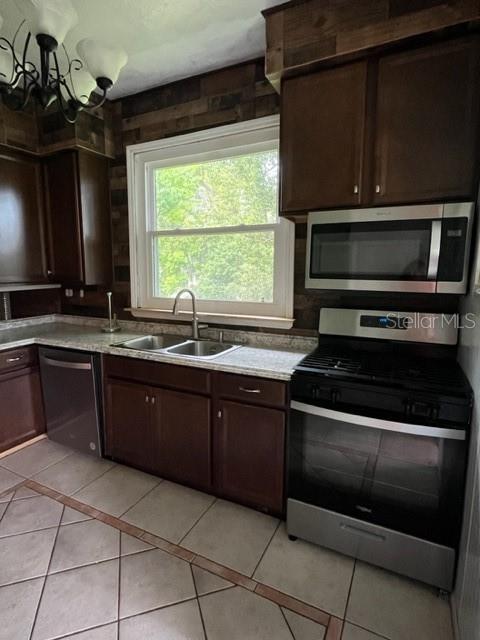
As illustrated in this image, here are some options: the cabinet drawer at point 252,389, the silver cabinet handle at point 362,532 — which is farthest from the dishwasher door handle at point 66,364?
the silver cabinet handle at point 362,532

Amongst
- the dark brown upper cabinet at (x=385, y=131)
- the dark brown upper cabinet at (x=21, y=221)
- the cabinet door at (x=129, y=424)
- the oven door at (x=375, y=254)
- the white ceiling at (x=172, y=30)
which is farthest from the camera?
the dark brown upper cabinet at (x=21, y=221)

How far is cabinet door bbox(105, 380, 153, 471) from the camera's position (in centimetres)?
226

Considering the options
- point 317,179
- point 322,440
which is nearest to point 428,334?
point 322,440

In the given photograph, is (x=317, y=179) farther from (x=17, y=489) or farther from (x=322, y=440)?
(x=17, y=489)

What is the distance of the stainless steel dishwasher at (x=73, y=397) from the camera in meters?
2.42

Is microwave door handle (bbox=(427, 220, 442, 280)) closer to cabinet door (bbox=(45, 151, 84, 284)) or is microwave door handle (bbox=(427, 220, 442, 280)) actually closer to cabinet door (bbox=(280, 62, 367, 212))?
cabinet door (bbox=(280, 62, 367, 212))

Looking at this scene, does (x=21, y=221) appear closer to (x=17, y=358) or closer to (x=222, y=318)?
(x=17, y=358)

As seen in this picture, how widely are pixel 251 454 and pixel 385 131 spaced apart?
1.79 meters

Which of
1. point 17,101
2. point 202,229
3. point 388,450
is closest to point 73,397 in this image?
point 202,229

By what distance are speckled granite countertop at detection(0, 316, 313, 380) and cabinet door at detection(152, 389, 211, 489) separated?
255mm

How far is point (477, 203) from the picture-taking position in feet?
5.02

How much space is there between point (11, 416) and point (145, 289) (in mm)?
1394

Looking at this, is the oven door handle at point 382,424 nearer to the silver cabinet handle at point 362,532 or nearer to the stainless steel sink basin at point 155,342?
the silver cabinet handle at point 362,532

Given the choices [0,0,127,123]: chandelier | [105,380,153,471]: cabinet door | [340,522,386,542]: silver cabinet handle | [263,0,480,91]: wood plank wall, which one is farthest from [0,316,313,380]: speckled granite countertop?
[263,0,480,91]: wood plank wall
